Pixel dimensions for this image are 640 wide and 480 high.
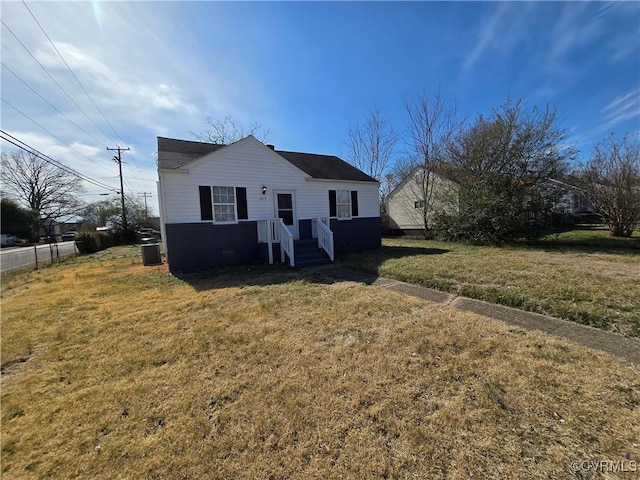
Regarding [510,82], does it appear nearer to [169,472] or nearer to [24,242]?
[169,472]

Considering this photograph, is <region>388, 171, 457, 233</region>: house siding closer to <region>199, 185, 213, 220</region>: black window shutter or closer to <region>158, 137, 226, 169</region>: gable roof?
<region>158, 137, 226, 169</region>: gable roof

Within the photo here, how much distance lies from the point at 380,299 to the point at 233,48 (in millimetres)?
8486

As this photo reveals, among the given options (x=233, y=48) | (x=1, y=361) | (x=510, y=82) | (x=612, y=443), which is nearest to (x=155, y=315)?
(x=1, y=361)

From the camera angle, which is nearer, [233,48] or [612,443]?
[612,443]

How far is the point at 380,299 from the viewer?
480 cm

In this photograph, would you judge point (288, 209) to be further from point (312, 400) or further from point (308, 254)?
point (312, 400)

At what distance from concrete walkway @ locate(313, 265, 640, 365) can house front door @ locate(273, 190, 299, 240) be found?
17.5 feet

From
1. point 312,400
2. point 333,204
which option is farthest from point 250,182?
point 312,400

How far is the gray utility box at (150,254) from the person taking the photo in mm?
10602

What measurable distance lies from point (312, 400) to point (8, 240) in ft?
160

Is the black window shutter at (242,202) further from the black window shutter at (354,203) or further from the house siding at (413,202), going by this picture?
the house siding at (413,202)

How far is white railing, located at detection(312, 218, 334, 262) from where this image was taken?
9.34 meters

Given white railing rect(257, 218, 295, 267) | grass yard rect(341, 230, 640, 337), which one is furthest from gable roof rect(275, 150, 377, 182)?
grass yard rect(341, 230, 640, 337)

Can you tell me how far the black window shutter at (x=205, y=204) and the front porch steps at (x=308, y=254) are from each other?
3088mm
